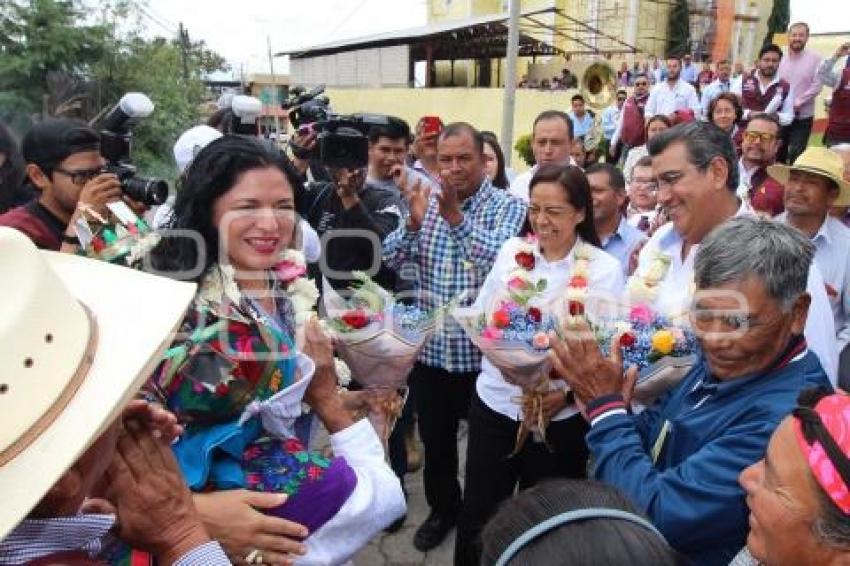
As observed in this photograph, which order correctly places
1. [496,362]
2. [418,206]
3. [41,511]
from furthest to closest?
[418,206]
[496,362]
[41,511]

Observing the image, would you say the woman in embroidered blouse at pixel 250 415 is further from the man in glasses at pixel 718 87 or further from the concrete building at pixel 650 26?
the concrete building at pixel 650 26

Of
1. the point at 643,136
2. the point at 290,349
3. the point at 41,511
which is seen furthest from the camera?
the point at 643,136

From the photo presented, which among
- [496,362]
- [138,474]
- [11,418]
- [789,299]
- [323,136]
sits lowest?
[496,362]

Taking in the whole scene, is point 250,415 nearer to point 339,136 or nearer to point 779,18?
point 339,136

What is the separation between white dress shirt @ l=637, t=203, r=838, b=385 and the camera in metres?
2.22

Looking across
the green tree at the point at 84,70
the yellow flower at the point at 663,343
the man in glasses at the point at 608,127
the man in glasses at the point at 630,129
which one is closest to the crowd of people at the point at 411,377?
the yellow flower at the point at 663,343

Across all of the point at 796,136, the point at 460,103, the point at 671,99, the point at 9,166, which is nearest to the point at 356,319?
the point at 9,166

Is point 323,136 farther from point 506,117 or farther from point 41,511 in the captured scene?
point 506,117

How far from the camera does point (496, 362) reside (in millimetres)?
2441

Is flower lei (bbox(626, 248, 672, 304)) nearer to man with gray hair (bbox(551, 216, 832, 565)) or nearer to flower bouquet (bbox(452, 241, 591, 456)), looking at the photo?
flower bouquet (bbox(452, 241, 591, 456))

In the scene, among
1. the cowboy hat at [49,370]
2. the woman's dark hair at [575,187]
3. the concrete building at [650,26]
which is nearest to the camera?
the cowboy hat at [49,370]

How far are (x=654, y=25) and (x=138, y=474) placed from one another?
2966cm

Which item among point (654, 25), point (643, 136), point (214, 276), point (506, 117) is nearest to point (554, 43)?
point (654, 25)

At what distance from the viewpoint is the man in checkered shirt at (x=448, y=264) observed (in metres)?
3.21
